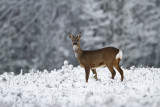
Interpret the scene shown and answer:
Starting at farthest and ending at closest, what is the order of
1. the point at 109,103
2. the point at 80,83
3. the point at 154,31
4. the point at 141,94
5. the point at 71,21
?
the point at 71,21 < the point at 154,31 < the point at 80,83 < the point at 141,94 < the point at 109,103

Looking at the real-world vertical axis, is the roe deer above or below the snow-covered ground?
above

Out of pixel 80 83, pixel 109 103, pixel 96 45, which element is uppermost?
pixel 96 45

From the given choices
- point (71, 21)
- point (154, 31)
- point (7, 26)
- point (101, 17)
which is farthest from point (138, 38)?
point (7, 26)

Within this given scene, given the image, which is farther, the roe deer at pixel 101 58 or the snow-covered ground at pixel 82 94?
the roe deer at pixel 101 58

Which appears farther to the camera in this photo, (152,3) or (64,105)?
(152,3)

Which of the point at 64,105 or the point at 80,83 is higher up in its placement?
the point at 80,83

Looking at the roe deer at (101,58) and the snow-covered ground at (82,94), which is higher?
the roe deer at (101,58)

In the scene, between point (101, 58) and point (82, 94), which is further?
point (101, 58)

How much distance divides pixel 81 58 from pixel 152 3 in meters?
22.2

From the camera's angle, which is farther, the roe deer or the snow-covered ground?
the roe deer

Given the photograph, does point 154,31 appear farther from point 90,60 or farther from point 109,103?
point 109,103

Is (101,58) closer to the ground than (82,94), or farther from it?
farther from it

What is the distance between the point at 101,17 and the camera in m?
31.8

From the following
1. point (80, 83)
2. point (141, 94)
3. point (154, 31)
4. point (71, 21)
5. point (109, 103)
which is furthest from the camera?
point (71, 21)
